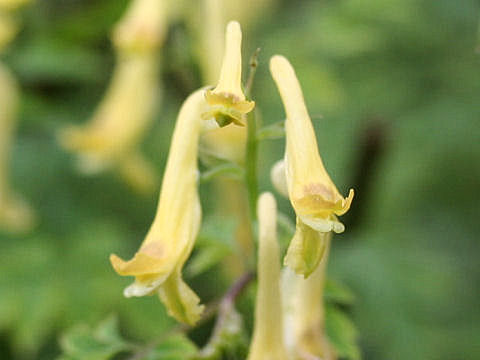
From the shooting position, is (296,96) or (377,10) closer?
(296,96)

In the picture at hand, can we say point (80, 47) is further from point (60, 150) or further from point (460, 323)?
point (460, 323)

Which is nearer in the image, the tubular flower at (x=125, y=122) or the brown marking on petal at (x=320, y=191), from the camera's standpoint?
the brown marking on petal at (x=320, y=191)

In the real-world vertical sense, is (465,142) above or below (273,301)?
below

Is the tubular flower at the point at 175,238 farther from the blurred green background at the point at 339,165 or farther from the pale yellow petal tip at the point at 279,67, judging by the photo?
the blurred green background at the point at 339,165

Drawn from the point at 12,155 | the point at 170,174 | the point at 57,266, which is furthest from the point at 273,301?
the point at 12,155

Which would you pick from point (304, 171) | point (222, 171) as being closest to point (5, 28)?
point (222, 171)

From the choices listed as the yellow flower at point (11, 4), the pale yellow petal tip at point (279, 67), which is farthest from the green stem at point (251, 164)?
the yellow flower at point (11, 4)
